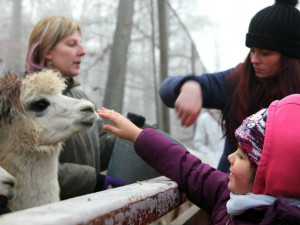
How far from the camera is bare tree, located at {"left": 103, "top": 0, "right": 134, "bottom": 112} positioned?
364cm

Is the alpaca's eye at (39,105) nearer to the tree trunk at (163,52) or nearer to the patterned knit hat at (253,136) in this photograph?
the patterned knit hat at (253,136)

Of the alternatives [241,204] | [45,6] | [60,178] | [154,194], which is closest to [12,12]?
[45,6]

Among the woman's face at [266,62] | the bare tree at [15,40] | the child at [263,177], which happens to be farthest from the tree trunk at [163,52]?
the child at [263,177]

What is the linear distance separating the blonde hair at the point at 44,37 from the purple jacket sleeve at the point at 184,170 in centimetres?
111

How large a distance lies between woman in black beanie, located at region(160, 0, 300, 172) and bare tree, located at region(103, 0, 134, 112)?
1.75 metres

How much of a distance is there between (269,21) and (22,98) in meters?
1.47

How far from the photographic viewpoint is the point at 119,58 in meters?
3.75

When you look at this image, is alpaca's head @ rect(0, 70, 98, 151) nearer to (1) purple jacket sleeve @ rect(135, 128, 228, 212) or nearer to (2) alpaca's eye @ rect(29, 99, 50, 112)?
(2) alpaca's eye @ rect(29, 99, 50, 112)

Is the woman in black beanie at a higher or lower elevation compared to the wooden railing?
higher

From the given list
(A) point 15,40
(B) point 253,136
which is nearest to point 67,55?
(A) point 15,40

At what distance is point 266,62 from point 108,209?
1315 millimetres

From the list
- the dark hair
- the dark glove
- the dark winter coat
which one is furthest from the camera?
the dark glove

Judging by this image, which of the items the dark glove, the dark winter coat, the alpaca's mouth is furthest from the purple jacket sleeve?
the dark glove

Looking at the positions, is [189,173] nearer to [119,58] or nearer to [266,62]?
[266,62]
